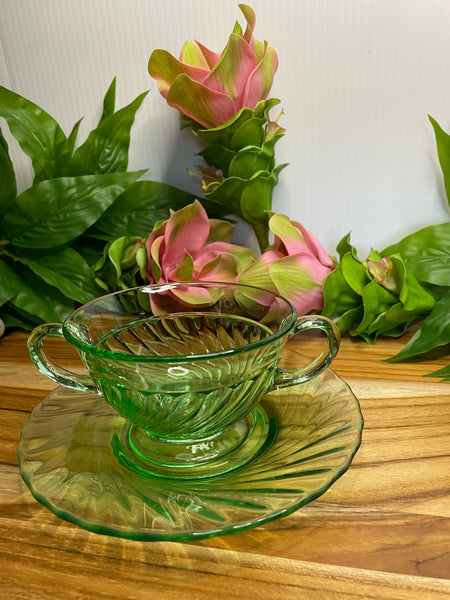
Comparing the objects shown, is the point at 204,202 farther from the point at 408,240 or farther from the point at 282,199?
the point at 408,240

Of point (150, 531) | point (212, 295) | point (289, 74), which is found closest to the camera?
point (150, 531)

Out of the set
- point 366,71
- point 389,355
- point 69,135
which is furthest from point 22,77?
point 389,355

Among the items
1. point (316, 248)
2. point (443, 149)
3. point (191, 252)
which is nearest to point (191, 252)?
point (191, 252)

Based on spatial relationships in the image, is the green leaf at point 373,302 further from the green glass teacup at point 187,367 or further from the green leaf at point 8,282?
the green leaf at point 8,282

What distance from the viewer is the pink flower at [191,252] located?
1.32ft

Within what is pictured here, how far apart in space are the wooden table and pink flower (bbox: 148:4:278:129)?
0.27 m

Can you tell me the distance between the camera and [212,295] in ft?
1.15

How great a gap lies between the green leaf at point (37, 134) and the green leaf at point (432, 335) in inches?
13.5

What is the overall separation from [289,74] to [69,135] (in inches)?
8.8

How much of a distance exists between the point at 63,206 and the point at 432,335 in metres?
0.32

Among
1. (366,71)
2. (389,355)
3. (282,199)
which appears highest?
(366,71)

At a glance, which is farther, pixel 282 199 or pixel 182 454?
pixel 282 199

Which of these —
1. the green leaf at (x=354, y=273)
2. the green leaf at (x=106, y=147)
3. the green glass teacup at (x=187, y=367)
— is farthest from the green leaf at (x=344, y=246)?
the green leaf at (x=106, y=147)

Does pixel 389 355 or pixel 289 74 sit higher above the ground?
pixel 289 74
